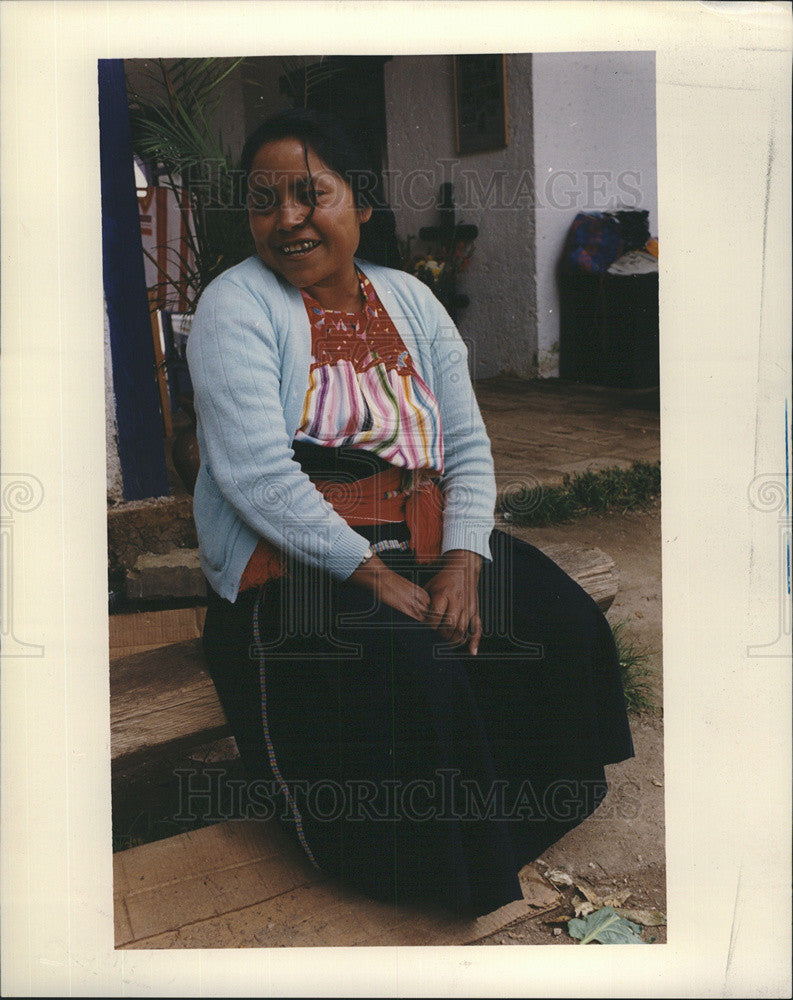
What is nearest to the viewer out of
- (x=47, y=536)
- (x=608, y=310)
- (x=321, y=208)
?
(x=321, y=208)

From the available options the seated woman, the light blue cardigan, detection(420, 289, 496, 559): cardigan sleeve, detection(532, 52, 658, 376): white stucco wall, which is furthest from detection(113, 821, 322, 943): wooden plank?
detection(532, 52, 658, 376): white stucco wall

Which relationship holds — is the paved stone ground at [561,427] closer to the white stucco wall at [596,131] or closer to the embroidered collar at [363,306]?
the embroidered collar at [363,306]

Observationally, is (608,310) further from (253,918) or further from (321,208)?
(253,918)

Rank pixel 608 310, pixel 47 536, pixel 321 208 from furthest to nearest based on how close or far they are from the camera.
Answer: pixel 608 310 → pixel 47 536 → pixel 321 208

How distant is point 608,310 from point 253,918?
Answer: 1.57 metres

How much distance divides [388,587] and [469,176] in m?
0.89

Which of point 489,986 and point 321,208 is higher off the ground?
point 321,208

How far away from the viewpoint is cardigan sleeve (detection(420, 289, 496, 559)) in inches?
74.1

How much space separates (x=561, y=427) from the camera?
2117 mm

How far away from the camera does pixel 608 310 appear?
6.77 feet

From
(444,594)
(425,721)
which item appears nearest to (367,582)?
(444,594)

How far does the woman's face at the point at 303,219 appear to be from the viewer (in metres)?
1.73

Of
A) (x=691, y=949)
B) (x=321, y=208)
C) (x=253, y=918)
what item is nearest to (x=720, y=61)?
(x=321, y=208)

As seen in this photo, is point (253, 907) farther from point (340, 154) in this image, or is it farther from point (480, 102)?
point (480, 102)
